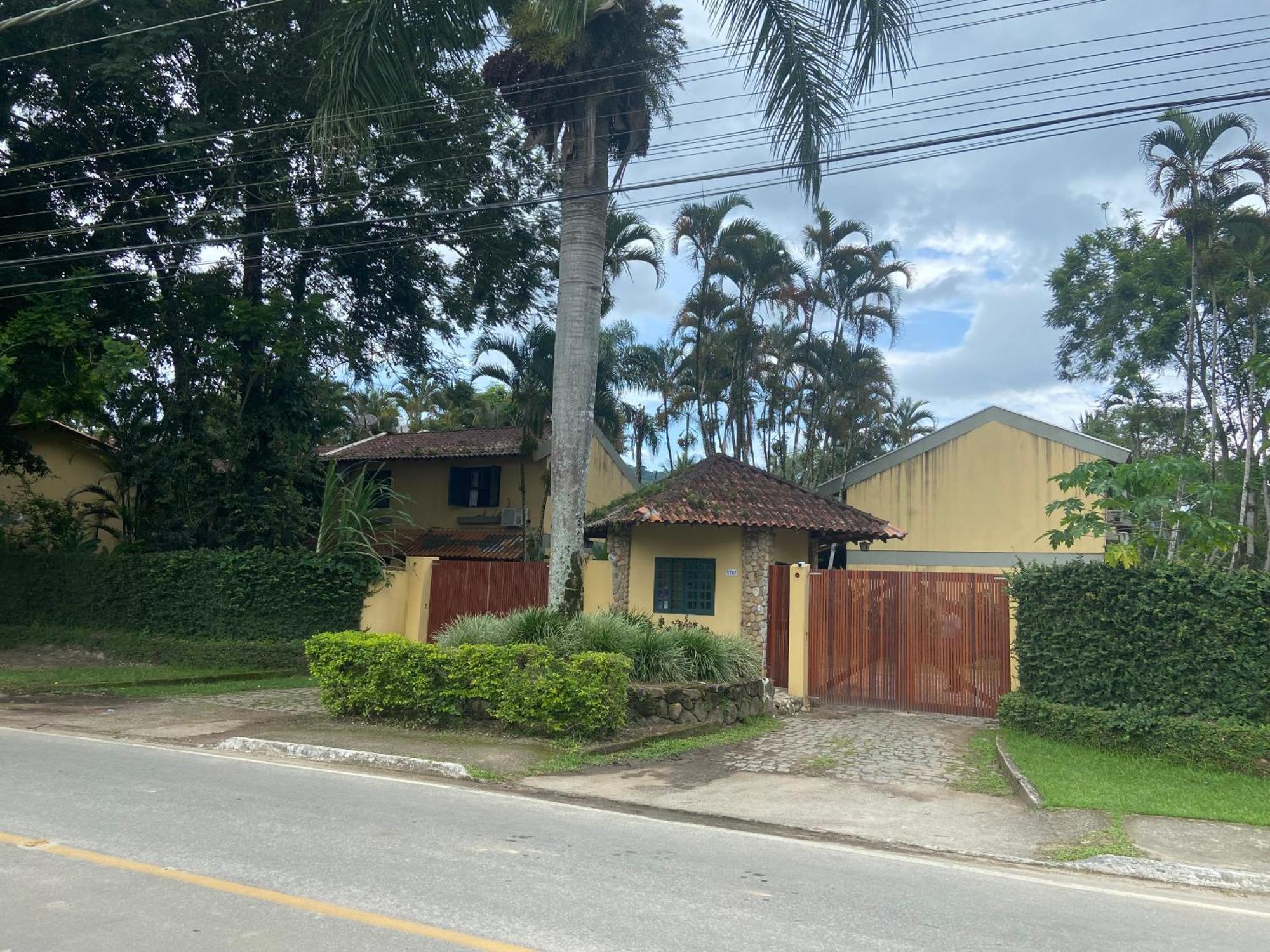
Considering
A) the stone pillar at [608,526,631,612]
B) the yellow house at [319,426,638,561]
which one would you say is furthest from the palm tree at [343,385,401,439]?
the stone pillar at [608,526,631,612]

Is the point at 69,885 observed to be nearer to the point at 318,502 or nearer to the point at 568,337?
the point at 568,337

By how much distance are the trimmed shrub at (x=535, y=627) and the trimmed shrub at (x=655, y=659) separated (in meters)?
1.07

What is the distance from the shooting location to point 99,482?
90.1ft

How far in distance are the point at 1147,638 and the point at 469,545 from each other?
19.7 m

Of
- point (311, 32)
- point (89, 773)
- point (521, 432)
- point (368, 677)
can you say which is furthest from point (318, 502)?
point (89, 773)

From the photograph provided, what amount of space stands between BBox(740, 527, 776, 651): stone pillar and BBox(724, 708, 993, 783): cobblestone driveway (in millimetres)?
2201

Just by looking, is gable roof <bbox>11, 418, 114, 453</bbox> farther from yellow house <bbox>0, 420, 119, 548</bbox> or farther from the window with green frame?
the window with green frame

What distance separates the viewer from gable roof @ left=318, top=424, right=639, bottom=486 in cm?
2841

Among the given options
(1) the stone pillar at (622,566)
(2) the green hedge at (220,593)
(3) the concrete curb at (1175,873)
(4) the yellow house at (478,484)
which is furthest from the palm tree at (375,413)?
(3) the concrete curb at (1175,873)

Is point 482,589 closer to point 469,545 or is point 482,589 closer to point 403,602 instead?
point 403,602

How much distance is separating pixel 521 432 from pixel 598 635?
1723cm

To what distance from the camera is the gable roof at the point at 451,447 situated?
28406mm

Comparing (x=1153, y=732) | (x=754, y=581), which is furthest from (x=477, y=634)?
(x=1153, y=732)

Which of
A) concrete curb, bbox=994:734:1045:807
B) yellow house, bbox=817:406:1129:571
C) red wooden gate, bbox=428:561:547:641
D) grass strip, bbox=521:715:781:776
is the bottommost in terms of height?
grass strip, bbox=521:715:781:776
